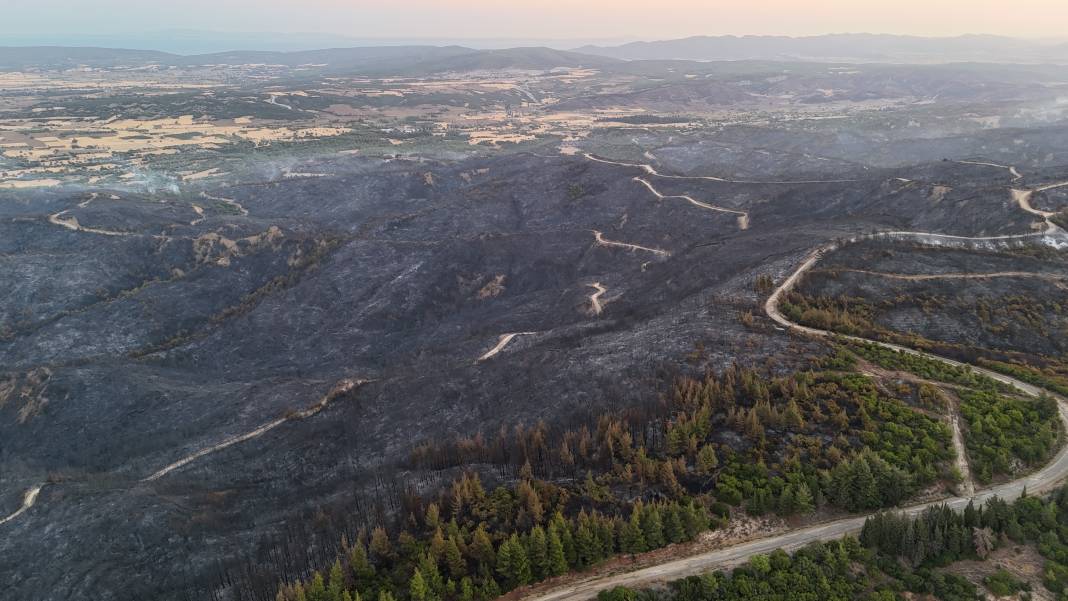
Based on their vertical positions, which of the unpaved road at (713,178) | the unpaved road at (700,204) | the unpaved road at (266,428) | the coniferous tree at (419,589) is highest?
the unpaved road at (713,178)

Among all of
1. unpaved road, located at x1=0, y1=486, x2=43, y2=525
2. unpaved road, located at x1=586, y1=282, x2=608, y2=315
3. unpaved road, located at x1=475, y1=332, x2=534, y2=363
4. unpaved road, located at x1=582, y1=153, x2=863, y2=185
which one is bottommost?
unpaved road, located at x1=0, y1=486, x2=43, y2=525

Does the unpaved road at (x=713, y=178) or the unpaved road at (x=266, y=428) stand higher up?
the unpaved road at (x=713, y=178)

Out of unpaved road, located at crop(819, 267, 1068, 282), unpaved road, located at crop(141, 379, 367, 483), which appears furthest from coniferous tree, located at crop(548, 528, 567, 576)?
unpaved road, located at crop(819, 267, 1068, 282)

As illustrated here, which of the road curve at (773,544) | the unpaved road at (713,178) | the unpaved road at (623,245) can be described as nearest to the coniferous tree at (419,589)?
the road curve at (773,544)

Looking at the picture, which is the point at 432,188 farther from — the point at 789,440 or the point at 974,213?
the point at 789,440

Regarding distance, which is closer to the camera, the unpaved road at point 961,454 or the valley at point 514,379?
the valley at point 514,379

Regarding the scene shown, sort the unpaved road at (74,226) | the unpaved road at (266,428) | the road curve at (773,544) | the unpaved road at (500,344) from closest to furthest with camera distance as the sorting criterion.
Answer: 1. the road curve at (773,544)
2. the unpaved road at (266,428)
3. the unpaved road at (500,344)
4. the unpaved road at (74,226)

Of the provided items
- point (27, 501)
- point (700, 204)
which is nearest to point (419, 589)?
point (27, 501)

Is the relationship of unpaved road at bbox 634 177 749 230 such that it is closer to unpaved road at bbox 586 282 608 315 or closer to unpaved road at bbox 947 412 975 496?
unpaved road at bbox 586 282 608 315

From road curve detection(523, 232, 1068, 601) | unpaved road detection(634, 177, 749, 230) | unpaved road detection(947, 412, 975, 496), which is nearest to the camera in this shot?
road curve detection(523, 232, 1068, 601)

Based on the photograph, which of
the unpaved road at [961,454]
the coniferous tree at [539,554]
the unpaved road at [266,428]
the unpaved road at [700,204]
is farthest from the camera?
the unpaved road at [700,204]

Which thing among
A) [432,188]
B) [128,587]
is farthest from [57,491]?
[432,188]

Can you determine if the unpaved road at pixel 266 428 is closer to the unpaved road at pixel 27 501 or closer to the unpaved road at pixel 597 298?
the unpaved road at pixel 27 501
